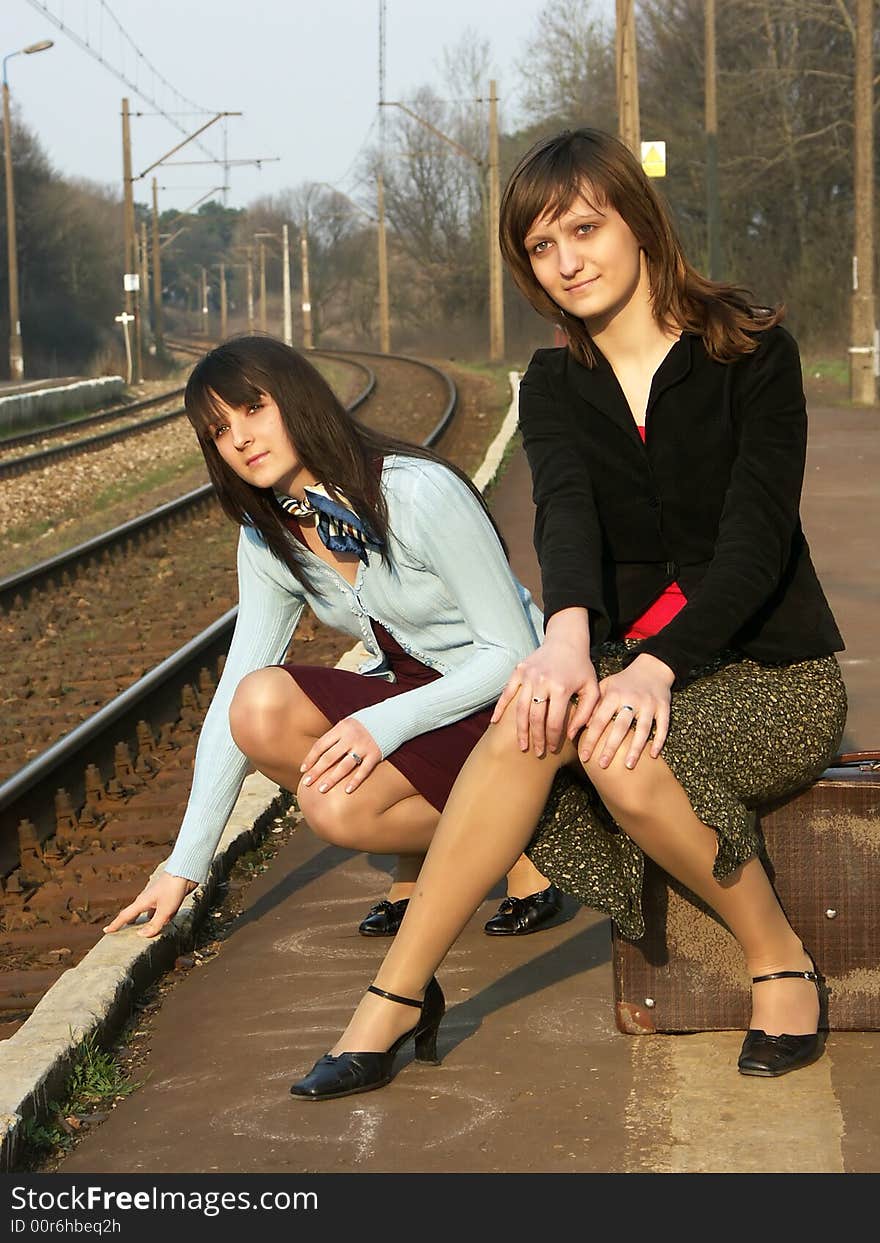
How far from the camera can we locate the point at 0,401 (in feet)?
86.7

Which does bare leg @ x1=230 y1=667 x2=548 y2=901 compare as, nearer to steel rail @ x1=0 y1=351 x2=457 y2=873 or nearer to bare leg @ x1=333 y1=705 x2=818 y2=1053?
bare leg @ x1=333 y1=705 x2=818 y2=1053

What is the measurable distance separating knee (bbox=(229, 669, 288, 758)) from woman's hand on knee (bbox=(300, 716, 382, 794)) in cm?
25

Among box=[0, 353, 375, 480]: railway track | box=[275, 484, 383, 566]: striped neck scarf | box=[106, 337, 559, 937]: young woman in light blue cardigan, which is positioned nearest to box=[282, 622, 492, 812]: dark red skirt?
box=[106, 337, 559, 937]: young woman in light blue cardigan

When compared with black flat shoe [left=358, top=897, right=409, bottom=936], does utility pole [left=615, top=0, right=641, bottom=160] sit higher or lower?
higher

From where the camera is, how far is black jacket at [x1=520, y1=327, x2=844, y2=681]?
332 cm

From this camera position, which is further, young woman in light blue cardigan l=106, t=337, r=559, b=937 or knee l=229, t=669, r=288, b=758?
knee l=229, t=669, r=288, b=758

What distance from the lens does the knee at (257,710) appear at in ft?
12.2

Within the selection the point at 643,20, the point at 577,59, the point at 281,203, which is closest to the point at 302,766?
the point at 643,20

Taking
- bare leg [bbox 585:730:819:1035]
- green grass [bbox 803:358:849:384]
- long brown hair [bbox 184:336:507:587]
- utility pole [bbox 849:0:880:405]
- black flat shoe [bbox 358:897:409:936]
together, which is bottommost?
→ black flat shoe [bbox 358:897:409:936]

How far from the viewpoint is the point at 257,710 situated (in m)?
3.72

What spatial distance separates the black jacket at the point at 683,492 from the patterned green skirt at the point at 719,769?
90 millimetres

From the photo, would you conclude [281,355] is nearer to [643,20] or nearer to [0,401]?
[0,401]

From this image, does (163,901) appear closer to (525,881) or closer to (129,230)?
(525,881)

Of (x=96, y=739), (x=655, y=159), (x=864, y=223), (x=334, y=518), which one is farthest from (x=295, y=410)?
(x=864, y=223)
